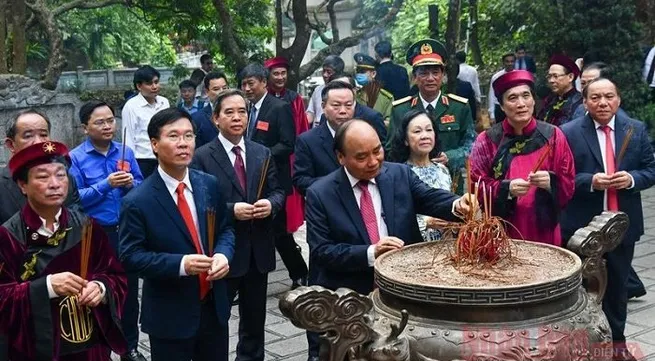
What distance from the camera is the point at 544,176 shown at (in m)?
3.98

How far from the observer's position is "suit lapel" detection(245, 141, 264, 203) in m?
4.61

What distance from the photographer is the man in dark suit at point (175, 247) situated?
3.49 m

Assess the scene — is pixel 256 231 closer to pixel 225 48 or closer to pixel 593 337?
pixel 593 337

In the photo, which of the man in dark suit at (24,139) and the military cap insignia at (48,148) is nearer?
the military cap insignia at (48,148)

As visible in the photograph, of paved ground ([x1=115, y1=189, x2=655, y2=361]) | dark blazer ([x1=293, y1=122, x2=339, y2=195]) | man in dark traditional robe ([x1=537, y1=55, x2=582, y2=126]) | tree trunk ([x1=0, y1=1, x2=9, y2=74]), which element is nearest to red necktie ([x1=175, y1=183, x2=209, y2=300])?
dark blazer ([x1=293, y1=122, x2=339, y2=195])

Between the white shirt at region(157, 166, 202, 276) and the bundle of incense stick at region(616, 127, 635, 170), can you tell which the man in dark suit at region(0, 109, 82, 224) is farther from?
the bundle of incense stick at region(616, 127, 635, 170)

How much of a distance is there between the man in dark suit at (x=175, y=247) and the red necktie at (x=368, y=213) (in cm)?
63

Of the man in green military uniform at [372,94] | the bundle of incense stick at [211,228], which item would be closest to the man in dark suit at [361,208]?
the bundle of incense stick at [211,228]

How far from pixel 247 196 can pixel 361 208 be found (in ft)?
3.88

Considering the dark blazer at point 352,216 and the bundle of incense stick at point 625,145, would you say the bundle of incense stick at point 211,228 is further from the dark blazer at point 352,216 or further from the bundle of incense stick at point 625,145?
the bundle of incense stick at point 625,145

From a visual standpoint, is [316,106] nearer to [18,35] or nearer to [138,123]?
[138,123]

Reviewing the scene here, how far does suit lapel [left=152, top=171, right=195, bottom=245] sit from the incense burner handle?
1625 millimetres

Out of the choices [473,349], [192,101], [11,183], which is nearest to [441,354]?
[473,349]

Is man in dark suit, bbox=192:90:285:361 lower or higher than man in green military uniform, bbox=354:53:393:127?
lower
